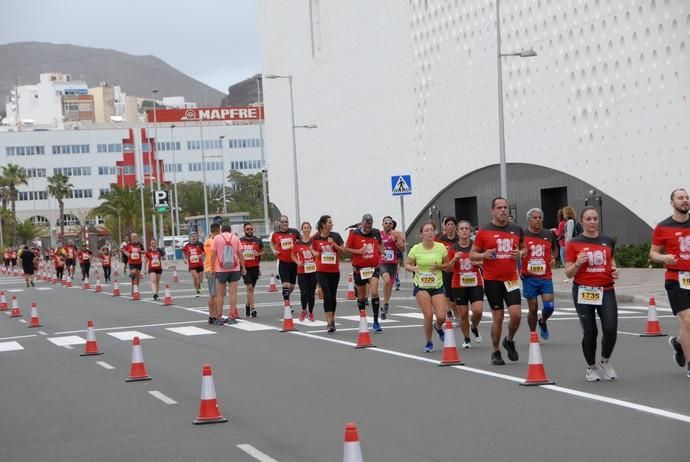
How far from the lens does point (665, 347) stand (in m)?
15.9

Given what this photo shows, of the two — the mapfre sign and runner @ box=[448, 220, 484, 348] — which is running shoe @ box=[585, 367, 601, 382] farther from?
the mapfre sign

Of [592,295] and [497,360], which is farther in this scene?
[497,360]

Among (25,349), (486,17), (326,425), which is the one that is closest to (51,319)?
(25,349)

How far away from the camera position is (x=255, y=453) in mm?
9555

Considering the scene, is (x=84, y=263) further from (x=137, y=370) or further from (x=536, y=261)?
(x=536, y=261)

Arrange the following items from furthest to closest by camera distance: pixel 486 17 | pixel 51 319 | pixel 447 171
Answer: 1. pixel 447 171
2. pixel 486 17
3. pixel 51 319

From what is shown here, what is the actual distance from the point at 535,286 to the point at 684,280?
3986 millimetres

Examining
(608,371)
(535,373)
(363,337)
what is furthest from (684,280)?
(363,337)

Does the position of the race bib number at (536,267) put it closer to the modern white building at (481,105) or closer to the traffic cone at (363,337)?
the traffic cone at (363,337)

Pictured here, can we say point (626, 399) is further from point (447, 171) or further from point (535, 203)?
point (447, 171)

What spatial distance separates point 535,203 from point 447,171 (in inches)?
367

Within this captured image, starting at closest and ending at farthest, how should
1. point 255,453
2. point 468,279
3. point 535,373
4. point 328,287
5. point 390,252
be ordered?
1. point 255,453
2. point 535,373
3. point 468,279
4. point 328,287
5. point 390,252

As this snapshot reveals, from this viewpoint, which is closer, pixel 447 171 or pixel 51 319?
pixel 51 319

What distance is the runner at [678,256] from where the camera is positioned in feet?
40.2
